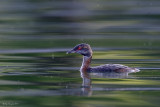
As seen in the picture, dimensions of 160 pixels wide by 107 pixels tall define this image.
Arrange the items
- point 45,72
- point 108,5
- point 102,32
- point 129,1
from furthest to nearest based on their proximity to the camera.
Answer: point 129,1 < point 108,5 < point 102,32 < point 45,72

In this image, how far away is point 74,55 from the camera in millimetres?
20797

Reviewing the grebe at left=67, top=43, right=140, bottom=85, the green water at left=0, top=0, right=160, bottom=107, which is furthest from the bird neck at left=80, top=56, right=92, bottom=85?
the green water at left=0, top=0, right=160, bottom=107

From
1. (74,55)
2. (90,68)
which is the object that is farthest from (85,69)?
(74,55)

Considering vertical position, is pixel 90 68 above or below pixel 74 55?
below

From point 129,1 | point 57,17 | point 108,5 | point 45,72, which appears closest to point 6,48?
point 45,72

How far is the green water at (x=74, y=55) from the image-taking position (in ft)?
42.9

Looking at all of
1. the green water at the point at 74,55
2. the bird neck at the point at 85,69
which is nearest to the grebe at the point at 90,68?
the bird neck at the point at 85,69

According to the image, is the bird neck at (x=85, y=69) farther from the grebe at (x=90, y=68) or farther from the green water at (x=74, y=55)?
the green water at (x=74, y=55)

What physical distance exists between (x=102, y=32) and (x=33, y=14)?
30.3ft

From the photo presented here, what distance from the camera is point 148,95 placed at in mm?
13047

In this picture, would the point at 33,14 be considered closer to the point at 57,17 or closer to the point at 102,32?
the point at 57,17

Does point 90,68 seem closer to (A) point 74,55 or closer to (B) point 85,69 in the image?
(B) point 85,69

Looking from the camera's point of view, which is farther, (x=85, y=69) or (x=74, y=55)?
(x=74, y=55)

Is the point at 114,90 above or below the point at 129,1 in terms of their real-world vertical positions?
below
